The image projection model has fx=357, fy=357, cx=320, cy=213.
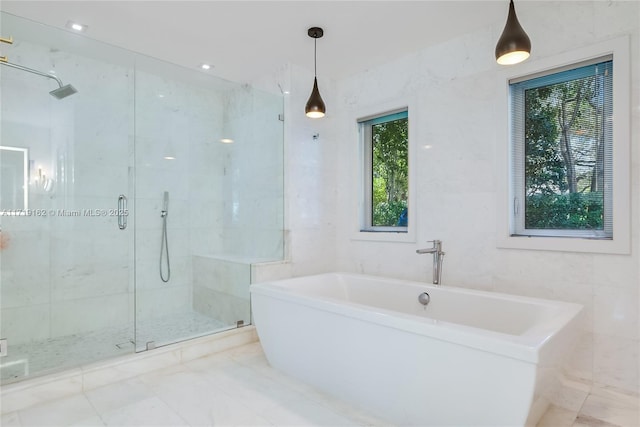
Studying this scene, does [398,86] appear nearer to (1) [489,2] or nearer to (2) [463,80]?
(2) [463,80]

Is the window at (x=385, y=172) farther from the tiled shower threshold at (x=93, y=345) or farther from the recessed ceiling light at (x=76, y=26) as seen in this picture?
the recessed ceiling light at (x=76, y=26)

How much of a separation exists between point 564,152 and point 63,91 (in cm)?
379

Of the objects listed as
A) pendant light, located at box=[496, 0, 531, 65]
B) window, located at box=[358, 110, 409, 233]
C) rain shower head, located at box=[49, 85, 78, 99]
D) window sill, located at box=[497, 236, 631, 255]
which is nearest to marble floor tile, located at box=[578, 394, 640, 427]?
window sill, located at box=[497, 236, 631, 255]

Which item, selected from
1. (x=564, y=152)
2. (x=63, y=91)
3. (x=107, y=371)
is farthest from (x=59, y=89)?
(x=564, y=152)

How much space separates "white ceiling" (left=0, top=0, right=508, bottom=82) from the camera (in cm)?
238

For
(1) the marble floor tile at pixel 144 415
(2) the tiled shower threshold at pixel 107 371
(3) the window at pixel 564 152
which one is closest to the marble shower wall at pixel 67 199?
(2) the tiled shower threshold at pixel 107 371

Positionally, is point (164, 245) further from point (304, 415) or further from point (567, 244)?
point (567, 244)

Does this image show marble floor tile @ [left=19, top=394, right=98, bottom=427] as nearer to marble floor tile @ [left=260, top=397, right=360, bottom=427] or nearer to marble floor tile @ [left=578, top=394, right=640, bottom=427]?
marble floor tile @ [left=260, top=397, right=360, bottom=427]

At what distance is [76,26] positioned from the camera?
263 cm

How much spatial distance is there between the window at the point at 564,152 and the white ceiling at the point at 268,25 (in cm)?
55

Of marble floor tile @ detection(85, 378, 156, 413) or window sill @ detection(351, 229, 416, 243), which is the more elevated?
window sill @ detection(351, 229, 416, 243)

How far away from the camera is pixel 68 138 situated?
296 cm

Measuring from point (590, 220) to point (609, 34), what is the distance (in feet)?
3.67

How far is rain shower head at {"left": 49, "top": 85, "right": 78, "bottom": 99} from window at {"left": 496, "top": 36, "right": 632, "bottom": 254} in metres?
3.36
